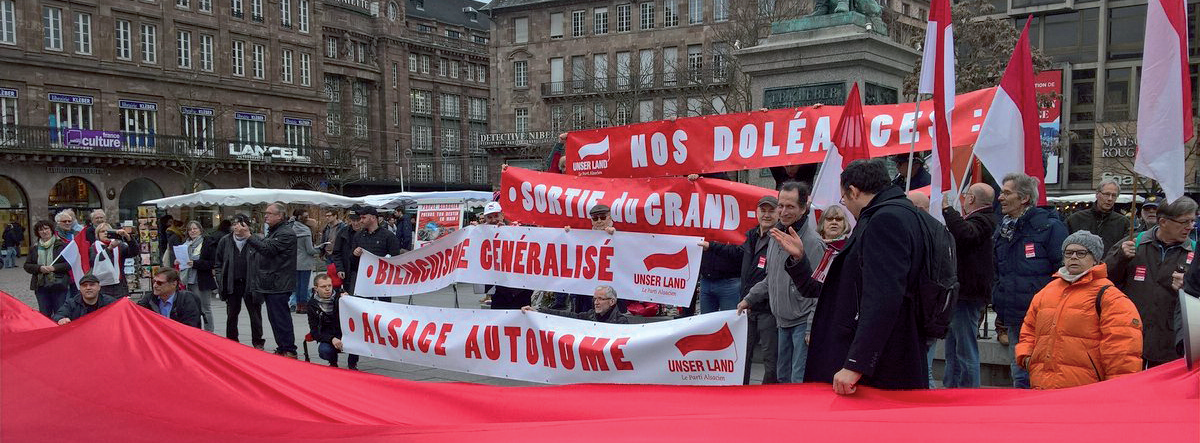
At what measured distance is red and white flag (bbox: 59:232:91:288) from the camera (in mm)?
11531

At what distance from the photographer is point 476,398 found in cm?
474

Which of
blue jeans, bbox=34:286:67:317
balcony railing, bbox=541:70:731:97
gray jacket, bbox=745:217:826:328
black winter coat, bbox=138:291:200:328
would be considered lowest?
blue jeans, bbox=34:286:67:317

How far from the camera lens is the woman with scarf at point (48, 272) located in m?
11.6

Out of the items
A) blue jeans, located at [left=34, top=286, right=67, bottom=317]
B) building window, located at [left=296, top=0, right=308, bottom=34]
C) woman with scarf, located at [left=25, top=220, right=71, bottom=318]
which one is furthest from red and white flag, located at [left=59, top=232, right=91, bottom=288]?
building window, located at [left=296, top=0, right=308, bottom=34]

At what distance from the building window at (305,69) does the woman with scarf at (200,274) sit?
45.1m

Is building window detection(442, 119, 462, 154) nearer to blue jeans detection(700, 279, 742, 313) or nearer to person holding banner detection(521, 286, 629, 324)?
blue jeans detection(700, 279, 742, 313)

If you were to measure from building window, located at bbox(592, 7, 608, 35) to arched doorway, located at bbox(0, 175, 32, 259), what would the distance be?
110 feet

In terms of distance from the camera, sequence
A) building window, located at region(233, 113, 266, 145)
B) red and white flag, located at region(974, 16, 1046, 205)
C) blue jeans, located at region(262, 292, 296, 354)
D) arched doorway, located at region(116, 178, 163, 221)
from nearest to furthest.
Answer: red and white flag, located at region(974, 16, 1046, 205), blue jeans, located at region(262, 292, 296, 354), arched doorway, located at region(116, 178, 163, 221), building window, located at region(233, 113, 266, 145)

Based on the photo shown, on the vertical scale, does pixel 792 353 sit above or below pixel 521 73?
below

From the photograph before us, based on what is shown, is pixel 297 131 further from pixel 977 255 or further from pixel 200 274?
pixel 977 255

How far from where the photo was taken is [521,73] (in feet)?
208

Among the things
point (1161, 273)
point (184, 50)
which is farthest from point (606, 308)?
point (184, 50)

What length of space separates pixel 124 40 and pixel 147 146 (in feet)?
18.4

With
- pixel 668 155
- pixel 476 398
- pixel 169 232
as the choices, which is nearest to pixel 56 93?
pixel 169 232
